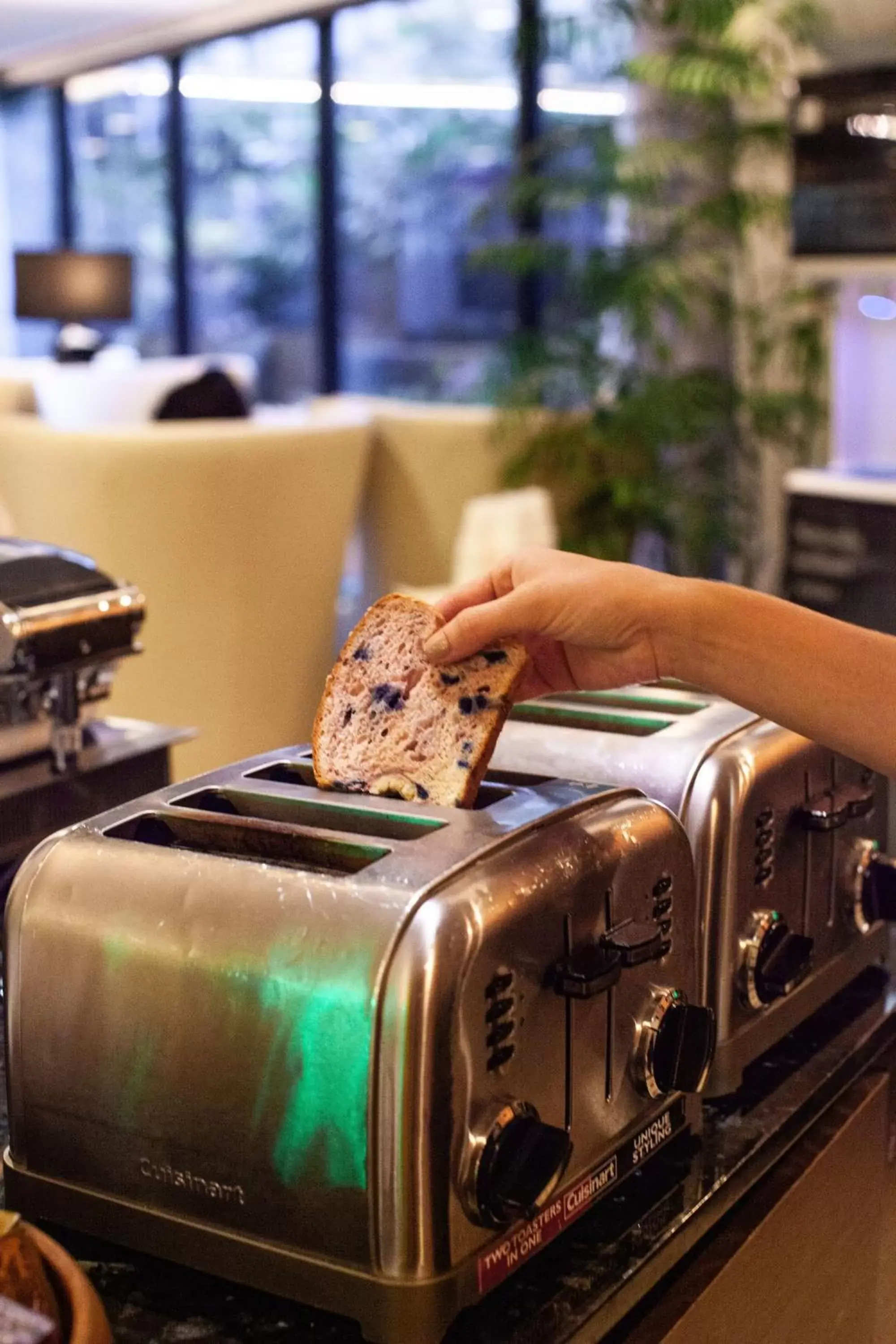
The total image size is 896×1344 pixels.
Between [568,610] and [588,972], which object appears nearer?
[588,972]

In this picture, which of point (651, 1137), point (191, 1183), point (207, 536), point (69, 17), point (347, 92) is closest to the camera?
point (191, 1183)

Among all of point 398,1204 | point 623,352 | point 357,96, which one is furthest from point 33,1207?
point 357,96

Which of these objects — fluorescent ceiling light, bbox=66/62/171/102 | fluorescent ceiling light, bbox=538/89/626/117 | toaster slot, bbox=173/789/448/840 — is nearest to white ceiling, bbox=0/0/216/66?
fluorescent ceiling light, bbox=66/62/171/102

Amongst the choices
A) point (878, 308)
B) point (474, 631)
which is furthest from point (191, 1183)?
point (878, 308)

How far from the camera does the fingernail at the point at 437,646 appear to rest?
Answer: 2.79ft

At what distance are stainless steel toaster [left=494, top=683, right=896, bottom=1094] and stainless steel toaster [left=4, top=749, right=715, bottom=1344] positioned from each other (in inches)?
3.7

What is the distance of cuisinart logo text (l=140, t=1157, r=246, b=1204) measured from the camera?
27.8 inches

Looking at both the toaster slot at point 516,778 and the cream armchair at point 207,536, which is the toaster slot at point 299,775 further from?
the cream armchair at point 207,536

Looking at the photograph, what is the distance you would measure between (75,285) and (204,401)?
3252 mm

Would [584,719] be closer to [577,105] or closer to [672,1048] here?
[672,1048]

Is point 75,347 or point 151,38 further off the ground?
point 151,38

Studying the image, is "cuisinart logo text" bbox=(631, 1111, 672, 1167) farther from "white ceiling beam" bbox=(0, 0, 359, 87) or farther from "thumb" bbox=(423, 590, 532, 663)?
"white ceiling beam" bbox=(0, 0, 359, 87)

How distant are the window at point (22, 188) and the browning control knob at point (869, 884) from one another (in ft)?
28.6

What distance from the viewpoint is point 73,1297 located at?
0.61 meters
